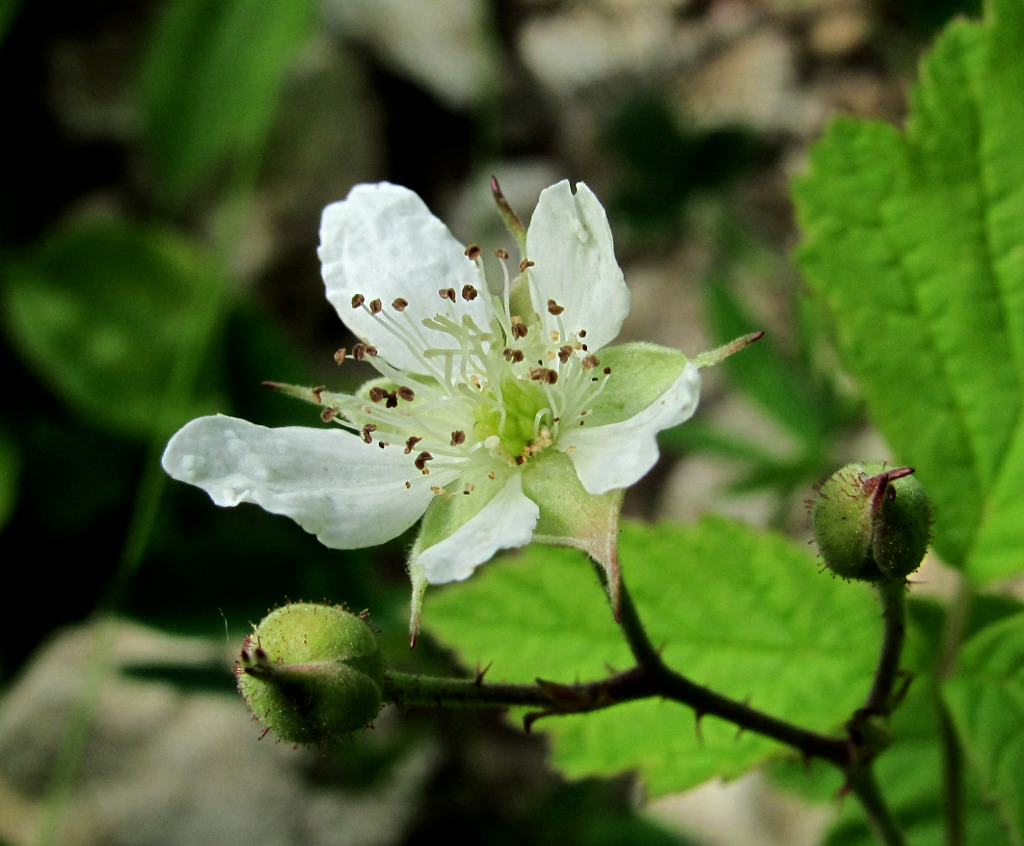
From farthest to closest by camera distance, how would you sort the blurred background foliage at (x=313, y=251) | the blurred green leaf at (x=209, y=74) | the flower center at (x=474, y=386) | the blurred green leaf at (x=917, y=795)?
1. the blurred green leaf at (x=209, y=74)
2. the blurred background foliage at (x=313, y=251)
3. the blurred green leaf at (x=917, y=795)
4. the flower center at (x=474, y=386)

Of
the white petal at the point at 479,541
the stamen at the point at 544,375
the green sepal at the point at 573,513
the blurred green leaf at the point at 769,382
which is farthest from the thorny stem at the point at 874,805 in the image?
the blurred green leaf at the point at 769,382

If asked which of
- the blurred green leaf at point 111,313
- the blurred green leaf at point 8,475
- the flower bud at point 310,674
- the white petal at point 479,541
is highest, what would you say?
the white petal at point 479,541

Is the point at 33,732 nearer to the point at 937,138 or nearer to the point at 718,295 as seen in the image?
the point at 718,295

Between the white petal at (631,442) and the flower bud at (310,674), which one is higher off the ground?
the white petal at (631,442)

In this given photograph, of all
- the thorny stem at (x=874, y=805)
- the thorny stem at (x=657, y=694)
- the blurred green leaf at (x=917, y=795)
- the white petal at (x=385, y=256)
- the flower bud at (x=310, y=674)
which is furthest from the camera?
the blurred green leaf at (x=917, y=795)

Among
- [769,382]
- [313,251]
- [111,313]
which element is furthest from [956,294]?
[313,251]

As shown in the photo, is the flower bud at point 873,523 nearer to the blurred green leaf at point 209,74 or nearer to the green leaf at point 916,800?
the green leaf at point 916,800

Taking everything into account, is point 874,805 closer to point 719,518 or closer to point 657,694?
point 657,694

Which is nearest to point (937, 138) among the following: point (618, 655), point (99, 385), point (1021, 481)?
point (1021, 481)
